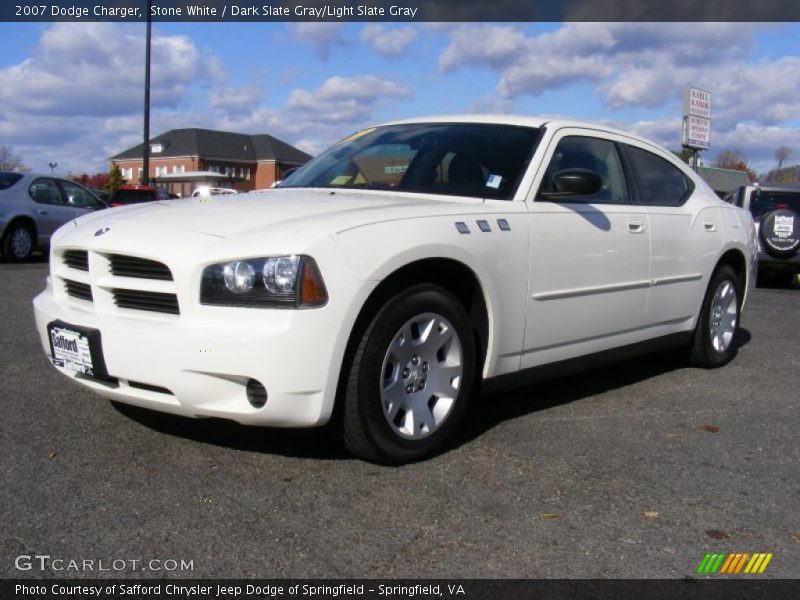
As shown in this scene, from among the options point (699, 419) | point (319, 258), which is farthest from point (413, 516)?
point (699, 419)

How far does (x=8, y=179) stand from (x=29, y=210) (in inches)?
23.7

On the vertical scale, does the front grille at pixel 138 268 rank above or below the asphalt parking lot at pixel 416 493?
above

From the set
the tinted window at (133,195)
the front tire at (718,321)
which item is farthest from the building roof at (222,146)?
the front tire at (718,321)

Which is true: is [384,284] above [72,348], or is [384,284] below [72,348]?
above

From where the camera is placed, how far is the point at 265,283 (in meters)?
3.16

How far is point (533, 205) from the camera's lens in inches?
163

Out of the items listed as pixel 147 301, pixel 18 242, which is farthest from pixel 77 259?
pixel 18 242

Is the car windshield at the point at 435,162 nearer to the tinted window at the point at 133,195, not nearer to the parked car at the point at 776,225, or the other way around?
the parked car at the point at 776,225

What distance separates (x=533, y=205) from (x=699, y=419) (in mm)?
1535

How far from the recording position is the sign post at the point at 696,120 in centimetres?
2409

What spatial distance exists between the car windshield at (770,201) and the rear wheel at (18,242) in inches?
462

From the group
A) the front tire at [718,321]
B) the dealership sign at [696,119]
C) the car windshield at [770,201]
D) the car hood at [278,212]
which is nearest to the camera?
the car hood at [278,212]

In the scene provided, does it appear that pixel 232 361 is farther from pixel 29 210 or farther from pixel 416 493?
pixel 29 210

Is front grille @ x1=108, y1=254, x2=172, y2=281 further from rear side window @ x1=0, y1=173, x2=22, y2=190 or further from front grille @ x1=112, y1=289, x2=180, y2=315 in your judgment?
rear side window @ x1=0, y1=173, x2=22, y2=190
